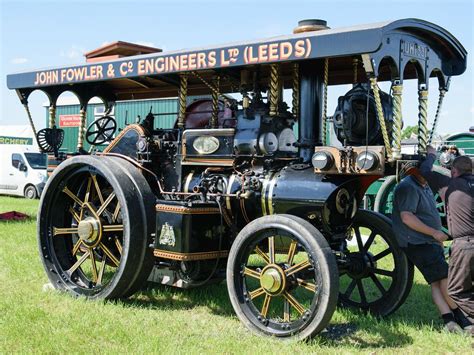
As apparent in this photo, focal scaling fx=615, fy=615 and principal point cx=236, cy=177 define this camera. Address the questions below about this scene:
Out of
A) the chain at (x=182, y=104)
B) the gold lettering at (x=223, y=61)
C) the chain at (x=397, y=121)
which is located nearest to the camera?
the chain at (x=397, y=121)

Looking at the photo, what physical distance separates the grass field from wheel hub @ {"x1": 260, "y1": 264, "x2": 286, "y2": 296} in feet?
1.07

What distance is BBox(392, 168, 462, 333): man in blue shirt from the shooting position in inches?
180

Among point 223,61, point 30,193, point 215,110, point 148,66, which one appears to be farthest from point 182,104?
point 30,193

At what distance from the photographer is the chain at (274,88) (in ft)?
15.6

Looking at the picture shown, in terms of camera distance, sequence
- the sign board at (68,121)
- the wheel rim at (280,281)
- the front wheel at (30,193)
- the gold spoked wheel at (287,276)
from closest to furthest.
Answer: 1. the gold spoked wheel at (287,276)
2. the wheel rim at (280,281)
3. the sign board at (68,121)
4. the front wheel at (30,193)

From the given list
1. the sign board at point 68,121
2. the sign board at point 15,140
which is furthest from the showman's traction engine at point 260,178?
the sign board at point 15,140

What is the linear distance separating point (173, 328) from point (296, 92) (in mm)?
2114

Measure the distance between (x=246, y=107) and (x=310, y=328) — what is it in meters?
1.88

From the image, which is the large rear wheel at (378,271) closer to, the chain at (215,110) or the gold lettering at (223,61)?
the chain at (215,110)

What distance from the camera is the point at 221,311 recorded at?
5.02 m

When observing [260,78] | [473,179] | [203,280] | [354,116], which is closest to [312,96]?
[354,116]

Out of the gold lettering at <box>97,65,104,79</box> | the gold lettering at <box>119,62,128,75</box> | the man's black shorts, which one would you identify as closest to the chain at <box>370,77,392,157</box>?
the man's black shorts

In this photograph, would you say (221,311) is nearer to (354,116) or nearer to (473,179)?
(354,116)

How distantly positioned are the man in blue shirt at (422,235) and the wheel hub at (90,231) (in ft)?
8.08
